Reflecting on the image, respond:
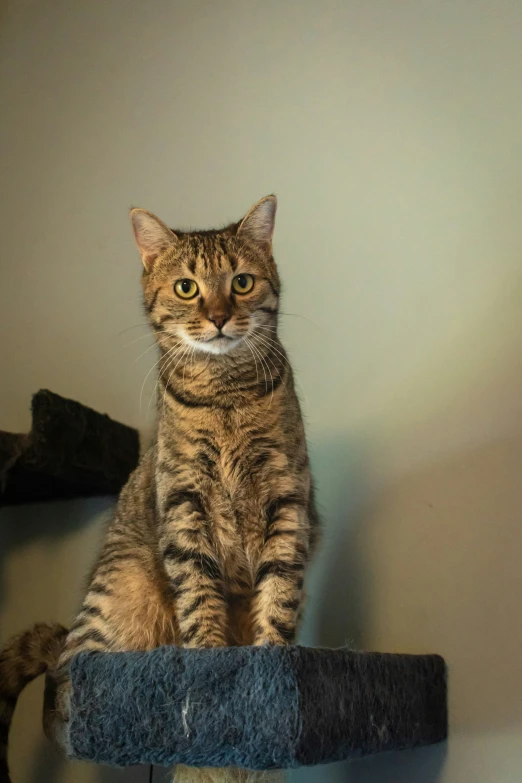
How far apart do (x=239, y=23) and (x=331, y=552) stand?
1381 millimetres

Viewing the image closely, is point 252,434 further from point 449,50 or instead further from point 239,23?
point 239,23

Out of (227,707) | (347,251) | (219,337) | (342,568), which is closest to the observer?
(227,707)

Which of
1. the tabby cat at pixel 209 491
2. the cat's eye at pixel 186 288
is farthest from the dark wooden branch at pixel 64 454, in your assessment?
the cat's eye at pixel 186 288

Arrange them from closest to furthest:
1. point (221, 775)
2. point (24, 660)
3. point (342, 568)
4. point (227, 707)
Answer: point (227, 707) < point (221, 775) < point (24, 660) < point (342, 568)

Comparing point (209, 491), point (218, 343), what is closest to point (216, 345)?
point (218, 343)

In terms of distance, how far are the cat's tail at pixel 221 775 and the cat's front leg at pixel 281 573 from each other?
0.19m

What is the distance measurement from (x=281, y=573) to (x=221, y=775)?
0.99 feet

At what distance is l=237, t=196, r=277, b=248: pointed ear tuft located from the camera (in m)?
1.23

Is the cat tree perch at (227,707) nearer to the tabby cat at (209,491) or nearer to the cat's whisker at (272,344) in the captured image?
the tabby cat at (209,491)

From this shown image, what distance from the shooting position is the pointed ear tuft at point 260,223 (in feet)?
4.02

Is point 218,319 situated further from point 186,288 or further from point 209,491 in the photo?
point 209,491

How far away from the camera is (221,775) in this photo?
0.99m

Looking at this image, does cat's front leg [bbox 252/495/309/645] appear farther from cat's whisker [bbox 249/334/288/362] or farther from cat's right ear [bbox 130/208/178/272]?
cat's right ear [bbox 130/208/178/272]

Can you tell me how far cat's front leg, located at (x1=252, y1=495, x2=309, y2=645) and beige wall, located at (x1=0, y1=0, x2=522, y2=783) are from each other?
275mm
